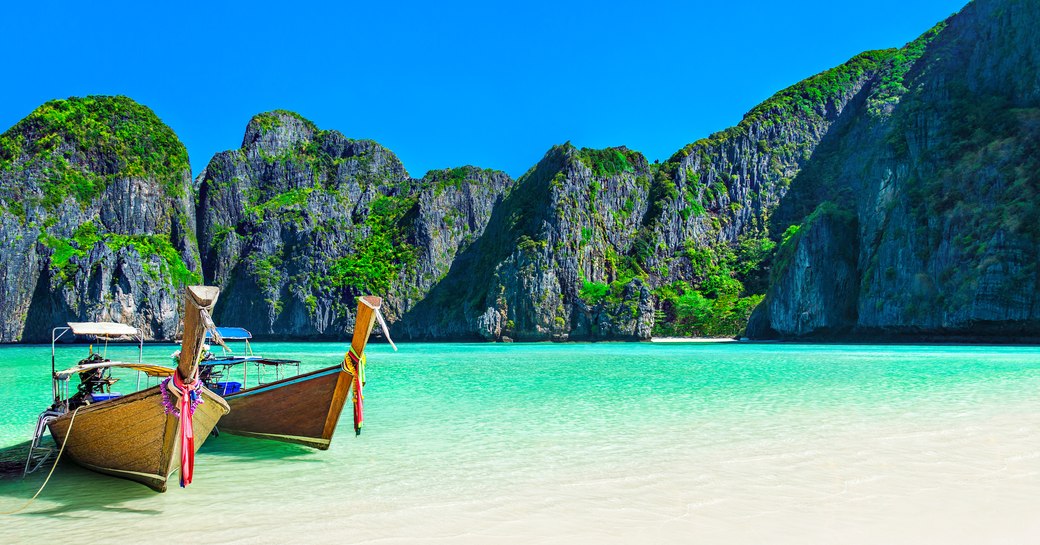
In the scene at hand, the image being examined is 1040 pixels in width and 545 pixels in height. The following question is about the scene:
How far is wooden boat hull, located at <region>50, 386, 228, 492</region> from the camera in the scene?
8.55 m

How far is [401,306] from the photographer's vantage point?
13000cm

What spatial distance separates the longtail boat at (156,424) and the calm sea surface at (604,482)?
349mm

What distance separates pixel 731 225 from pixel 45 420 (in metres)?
126

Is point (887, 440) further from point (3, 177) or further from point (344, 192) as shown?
point (344, 192)

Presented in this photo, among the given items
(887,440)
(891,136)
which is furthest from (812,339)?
(887,440)

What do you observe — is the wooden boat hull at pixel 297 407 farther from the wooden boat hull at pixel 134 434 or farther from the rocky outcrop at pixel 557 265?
the rocky outcrop at pixel 557 265

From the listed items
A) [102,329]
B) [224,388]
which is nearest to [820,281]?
[224,388]

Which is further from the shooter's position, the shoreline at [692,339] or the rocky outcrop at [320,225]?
the rocky outcrop at [320,225]

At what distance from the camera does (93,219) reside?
116125 millimetres

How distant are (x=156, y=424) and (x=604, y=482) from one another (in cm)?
591

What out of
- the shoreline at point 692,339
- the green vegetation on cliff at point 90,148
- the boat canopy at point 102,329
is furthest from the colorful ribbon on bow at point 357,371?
the green vegetation on cliff at point 90,148

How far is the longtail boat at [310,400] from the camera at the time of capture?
1120cm

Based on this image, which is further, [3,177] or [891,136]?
[3,177]

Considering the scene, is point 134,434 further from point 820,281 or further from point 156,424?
point 820,281
